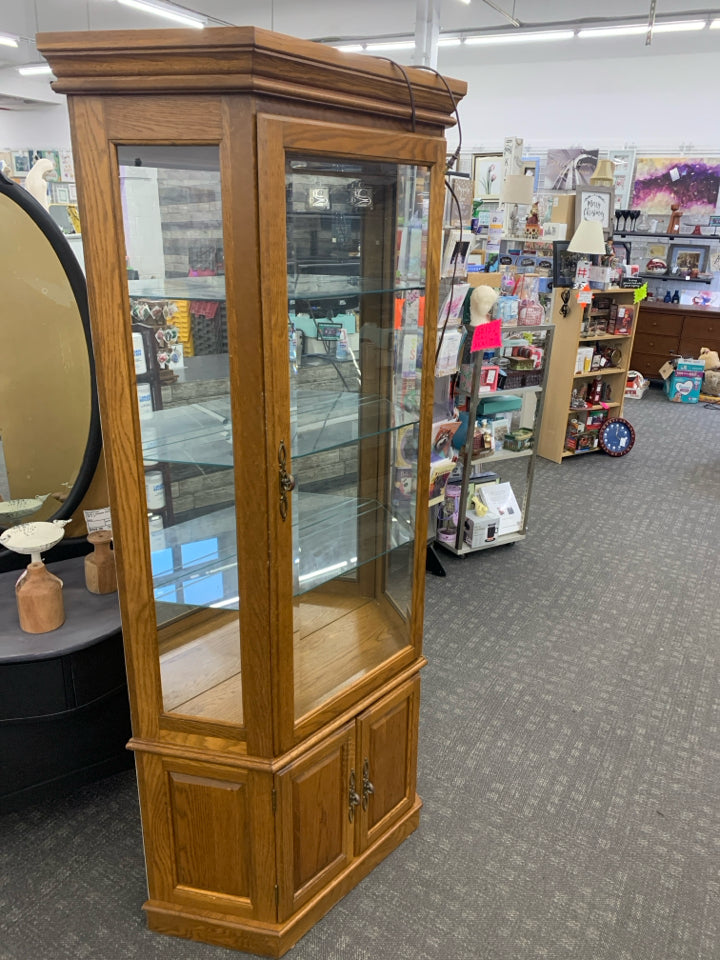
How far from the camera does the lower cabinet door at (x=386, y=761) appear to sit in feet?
6.08

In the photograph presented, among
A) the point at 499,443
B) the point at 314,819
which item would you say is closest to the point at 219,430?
the point at 314,819

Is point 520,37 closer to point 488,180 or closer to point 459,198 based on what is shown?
point 488,180

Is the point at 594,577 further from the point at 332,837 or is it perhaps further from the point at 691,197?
the point at 691,197

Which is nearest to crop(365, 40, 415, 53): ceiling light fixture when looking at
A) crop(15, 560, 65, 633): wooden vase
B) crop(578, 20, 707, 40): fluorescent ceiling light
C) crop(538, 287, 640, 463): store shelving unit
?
crop(578, 20, 707, 40): fluorescent ceiling light

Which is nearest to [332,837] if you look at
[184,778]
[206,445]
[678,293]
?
[184,778]

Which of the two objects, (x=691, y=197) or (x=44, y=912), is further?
(x=691, y=197)

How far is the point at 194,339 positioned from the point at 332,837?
1327mm

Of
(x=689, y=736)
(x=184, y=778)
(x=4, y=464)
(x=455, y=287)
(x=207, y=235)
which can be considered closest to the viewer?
(x=207, y=235)

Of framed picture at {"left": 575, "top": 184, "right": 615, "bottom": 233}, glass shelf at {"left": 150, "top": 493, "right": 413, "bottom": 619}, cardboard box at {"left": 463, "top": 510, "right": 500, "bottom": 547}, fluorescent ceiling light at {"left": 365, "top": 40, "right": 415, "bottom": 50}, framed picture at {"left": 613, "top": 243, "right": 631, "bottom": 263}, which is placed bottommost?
cardboard box at {"left": 463, "top": 510, "right": 500, "bottom": 547}

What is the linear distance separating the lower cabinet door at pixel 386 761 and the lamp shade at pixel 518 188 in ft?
12.7

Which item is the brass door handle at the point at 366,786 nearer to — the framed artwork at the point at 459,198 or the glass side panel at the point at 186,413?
the glass side panel at the point at 186,413

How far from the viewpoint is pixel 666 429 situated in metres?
6.55

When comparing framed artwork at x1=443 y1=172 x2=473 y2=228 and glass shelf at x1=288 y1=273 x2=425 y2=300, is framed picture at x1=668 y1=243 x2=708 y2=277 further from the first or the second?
glass shelf at x1=288 y1=273 x2=425 y2=300

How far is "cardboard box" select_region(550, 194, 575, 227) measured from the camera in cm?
538
